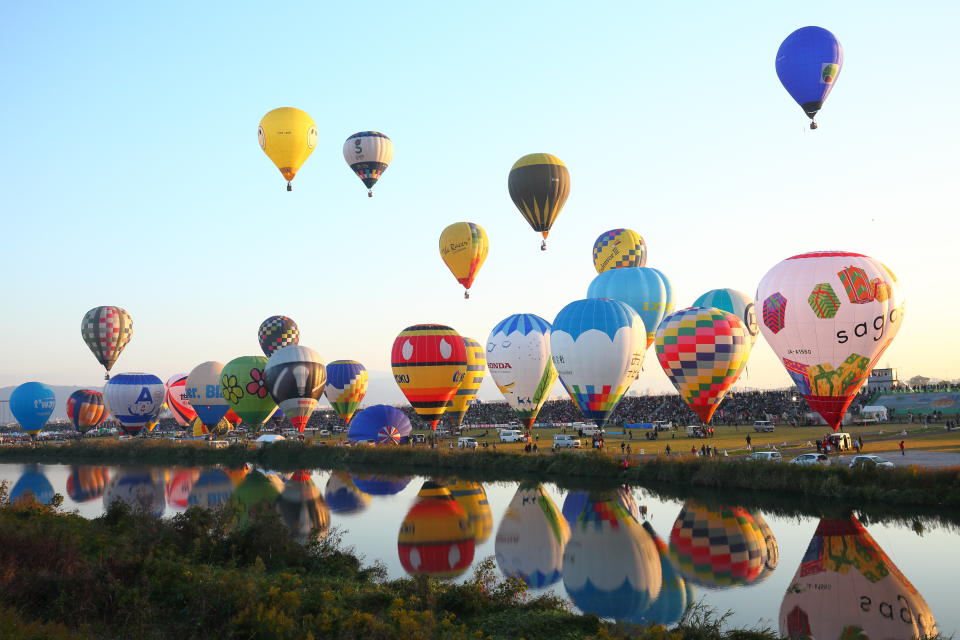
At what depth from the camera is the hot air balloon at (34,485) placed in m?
34.2

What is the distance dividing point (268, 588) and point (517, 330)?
3087 centimetres

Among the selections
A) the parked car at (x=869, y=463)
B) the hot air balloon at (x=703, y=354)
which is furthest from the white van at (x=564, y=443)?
the parked car at (x=869, y=463)

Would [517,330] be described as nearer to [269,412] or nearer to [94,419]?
[269,412]

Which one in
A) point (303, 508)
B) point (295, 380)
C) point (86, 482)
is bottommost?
point (86, 482)

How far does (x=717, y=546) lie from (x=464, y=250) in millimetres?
30264

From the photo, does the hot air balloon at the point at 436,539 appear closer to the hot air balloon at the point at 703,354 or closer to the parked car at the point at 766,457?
the parked car at the point at 766,457

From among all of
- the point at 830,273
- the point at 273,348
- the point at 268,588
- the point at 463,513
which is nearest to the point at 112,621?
the point at 268,588

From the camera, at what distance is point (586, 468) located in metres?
32.0

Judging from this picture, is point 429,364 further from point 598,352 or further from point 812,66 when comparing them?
point 812,66

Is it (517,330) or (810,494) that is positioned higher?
(517,330)

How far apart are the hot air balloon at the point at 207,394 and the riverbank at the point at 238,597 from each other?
122 feet

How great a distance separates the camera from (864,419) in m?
44.6

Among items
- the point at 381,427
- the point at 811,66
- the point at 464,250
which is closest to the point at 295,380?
the point at 381,427

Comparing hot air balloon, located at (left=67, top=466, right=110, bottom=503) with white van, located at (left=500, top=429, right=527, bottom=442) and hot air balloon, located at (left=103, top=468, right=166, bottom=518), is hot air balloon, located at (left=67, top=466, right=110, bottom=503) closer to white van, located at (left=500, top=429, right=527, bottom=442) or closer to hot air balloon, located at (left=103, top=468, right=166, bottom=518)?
hot air balloon, located at (left=103, top=468, right=166, bottom=518)
